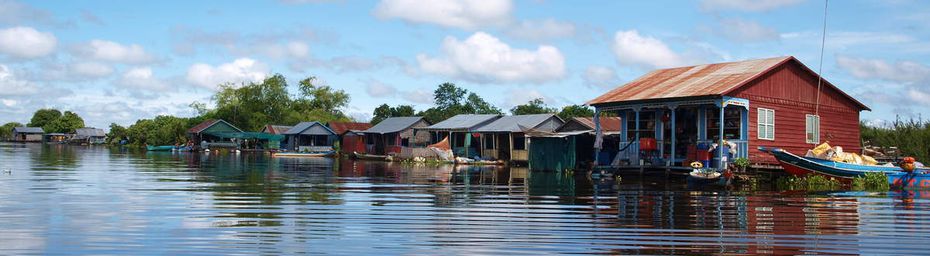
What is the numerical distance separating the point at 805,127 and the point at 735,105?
4.35 meters

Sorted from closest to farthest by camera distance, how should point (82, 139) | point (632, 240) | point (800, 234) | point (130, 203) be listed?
1. point (632, 240)
2. point (800, 234)
3. point (130, 203)
4. point (82, 139)

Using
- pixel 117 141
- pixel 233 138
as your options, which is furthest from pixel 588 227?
pixel 117 141

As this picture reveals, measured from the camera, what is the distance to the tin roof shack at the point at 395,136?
54031 mm

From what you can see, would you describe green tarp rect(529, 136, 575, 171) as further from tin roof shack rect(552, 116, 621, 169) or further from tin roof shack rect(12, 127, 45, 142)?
tin roof shack rect(12, 127, 45, 142)

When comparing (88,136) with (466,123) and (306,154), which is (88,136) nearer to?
(306,154)

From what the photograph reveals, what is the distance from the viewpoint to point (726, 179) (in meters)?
23.0

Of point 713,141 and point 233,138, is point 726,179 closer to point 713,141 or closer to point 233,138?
point 713,141

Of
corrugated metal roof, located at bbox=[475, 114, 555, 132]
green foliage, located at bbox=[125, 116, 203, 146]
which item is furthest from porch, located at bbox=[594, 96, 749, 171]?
green foliage, located at bbox=[125, 116, 203, 146]

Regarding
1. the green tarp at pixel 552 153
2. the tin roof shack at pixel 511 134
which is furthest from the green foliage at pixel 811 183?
the tin roof shack at pixel 511 134

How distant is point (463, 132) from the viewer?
4859 cm

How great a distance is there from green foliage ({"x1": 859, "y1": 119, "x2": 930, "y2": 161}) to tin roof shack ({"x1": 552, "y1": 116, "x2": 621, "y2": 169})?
11076mm

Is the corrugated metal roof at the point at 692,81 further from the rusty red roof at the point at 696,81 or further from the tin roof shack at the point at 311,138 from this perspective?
the tin roof shack at the point at 311,138

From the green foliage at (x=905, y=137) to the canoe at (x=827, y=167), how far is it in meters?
9.15

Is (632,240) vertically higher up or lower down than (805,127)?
lower down
